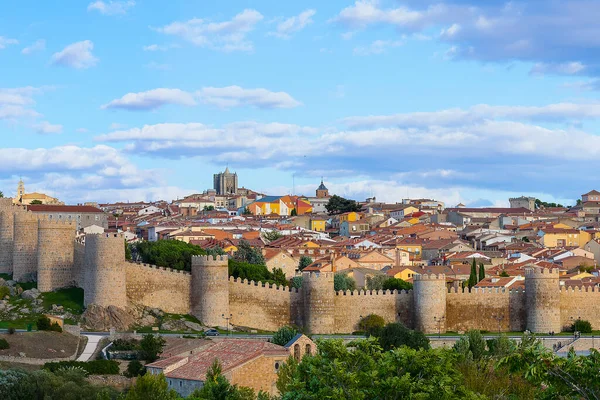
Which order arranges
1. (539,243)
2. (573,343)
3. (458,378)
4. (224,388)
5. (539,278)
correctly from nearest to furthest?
(458,378), (224,388), (573,343), (539,278), (539,243)

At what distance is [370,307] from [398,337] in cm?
655

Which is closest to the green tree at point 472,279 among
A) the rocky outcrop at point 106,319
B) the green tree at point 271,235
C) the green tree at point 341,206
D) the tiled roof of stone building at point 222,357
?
the rocky outcrop at point 106,319

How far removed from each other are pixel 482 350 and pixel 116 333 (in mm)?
14737

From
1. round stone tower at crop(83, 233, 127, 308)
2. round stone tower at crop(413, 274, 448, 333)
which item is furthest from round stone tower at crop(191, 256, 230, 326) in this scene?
round stone tower at crop(413, 274, 448, 333)

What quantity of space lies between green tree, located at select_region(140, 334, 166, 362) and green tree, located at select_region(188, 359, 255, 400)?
985 cm

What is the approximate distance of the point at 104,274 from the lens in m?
54.7

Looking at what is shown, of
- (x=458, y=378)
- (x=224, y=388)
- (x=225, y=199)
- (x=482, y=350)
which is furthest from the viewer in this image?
(x=225, y=199)

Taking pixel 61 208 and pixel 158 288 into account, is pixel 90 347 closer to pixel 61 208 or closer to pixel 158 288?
pixel 158 288

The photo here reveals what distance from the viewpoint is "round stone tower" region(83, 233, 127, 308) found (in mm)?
54688

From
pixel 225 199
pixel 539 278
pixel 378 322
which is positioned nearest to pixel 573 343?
pixel 539 278

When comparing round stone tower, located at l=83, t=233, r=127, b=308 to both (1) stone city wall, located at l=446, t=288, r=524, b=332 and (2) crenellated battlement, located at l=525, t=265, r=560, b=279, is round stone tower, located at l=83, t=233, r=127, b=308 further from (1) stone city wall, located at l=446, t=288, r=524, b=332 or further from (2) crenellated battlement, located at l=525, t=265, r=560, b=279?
(2) crenellated battlement, located at l=525, t=265, r=560, b=279

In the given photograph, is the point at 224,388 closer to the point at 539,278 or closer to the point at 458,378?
the point at 458,378

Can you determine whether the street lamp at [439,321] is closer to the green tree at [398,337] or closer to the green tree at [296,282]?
the green tree at [398,337]

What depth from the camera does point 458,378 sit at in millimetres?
29375
